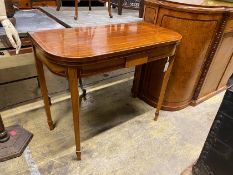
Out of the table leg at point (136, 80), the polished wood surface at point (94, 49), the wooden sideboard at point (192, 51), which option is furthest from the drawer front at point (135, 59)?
the table leg at point (136, 80)

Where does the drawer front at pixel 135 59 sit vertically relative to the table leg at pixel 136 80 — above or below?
above

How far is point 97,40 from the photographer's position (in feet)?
4.48

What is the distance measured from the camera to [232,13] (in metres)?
1.77

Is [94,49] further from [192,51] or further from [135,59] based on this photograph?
[192,51]

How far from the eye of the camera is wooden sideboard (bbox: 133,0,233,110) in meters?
1.71

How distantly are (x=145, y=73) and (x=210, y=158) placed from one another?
3.69ft

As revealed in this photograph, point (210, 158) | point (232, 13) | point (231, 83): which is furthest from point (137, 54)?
point (232, 13)

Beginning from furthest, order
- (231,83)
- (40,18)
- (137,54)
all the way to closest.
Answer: (40,18) < (137,54) < (231,83)

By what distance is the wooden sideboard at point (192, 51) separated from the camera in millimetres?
1714

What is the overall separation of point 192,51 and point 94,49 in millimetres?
1041

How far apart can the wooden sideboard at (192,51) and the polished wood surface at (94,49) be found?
0.20 meters

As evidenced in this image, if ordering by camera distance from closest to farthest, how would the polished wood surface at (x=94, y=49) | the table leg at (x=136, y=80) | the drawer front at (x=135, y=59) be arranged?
the polished wood surface at (x=94, y=49)
the drawer front at (x=135, y=59)
the table leg at (x=136, y=80)

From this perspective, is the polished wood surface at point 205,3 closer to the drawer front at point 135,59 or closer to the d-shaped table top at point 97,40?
the d-shaped table top at point 97,40

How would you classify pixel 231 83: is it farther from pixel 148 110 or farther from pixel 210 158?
pixel 148 110
